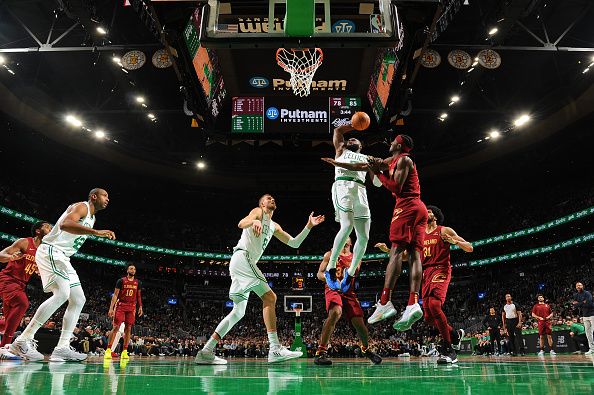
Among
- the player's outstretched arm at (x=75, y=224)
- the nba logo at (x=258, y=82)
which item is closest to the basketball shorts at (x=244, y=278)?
the player's outstretched arm at (x=75, y=224)

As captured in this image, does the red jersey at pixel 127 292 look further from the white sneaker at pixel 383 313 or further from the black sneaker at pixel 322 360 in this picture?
the white sneaker at pixel 383 313

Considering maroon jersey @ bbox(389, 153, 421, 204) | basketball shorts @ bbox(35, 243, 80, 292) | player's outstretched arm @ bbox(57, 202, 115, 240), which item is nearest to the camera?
maroon jersey @ bbox(389, 153, 421, 204)

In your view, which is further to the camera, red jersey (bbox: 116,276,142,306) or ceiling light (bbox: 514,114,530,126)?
ceiling light (bbox: 514,114,530,126)

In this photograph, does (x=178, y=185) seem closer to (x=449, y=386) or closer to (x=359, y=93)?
(x=359, y=93)

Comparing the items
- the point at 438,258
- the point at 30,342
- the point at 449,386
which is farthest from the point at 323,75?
the point at 449,386

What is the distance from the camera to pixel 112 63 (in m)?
18.0

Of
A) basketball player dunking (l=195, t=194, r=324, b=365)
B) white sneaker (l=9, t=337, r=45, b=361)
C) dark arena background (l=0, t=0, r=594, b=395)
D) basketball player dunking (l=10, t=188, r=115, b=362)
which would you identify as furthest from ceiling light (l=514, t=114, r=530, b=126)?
white sneaker (l=9, t=337, r=45, b=361)

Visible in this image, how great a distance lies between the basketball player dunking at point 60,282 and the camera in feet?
20.8

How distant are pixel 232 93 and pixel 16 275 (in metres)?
7.62

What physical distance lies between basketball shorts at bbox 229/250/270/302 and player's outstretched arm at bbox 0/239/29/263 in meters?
4.07

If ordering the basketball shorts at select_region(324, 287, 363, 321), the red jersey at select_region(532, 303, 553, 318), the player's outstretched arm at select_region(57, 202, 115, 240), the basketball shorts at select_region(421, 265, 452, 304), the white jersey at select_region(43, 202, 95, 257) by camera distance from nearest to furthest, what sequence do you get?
1. the player's outstretched arm at select_region(57, 202, 115, 240)
2. the white jersey at select_region(43, 202, 95, 257)
3. the basketball shorts at select_region(421, 265, 452, 304)
4. the basketball shorts at select_region(324, 287, 363, 321)
5. the red jersey at select_region(532, 303, 553, 318)

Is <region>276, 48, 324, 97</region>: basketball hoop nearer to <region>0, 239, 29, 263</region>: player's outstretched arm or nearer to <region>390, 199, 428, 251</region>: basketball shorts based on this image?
<region>390, 199, 428, 251</region>: basketball shorts

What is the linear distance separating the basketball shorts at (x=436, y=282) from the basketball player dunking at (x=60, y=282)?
489cm

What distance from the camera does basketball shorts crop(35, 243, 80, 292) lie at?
21.1ft
